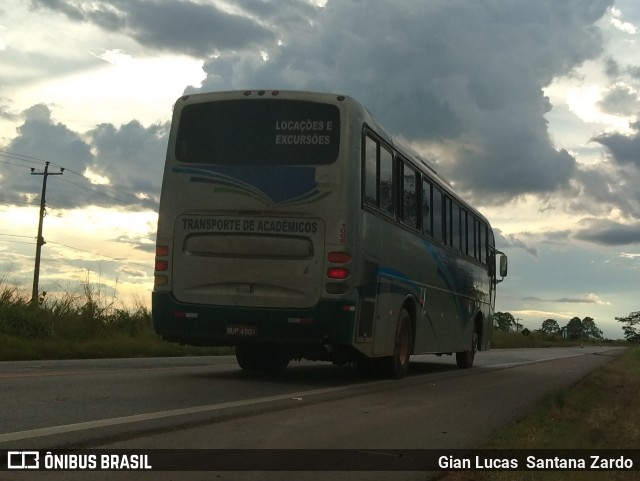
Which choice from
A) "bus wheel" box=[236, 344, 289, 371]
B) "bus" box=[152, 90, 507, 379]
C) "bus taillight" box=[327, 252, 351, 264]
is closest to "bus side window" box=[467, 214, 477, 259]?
"bus wheel" box=[236, 344, 289, 371]

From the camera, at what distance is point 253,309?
11.2 meters

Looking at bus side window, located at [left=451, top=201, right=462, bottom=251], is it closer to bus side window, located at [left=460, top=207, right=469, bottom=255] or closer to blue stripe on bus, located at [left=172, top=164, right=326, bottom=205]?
bus side window, located at [left=460, top=207, right=469, bottom=255]

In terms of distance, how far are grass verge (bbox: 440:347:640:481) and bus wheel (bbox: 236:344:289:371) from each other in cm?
455

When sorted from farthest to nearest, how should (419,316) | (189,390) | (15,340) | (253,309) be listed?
1. (15,340)
2. (419,316)
3. (253,309)
4. (189,390)

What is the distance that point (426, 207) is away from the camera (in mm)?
15211

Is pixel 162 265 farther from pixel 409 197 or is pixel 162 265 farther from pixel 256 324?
pixel 409 197

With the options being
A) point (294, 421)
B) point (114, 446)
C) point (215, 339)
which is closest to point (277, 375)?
point (215, 339)

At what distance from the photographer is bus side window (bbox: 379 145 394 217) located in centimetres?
1256

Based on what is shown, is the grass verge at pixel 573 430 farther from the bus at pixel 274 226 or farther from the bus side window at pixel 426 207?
the bus side window at pixel 426 207

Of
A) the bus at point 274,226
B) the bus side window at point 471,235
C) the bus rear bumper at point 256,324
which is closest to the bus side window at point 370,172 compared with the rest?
the bus at point 274,226

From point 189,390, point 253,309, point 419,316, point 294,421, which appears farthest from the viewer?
point 419,316

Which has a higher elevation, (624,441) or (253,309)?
(253,309)

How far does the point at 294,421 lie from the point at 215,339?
3.52m

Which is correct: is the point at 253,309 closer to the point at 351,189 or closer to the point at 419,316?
the point at 351,189
